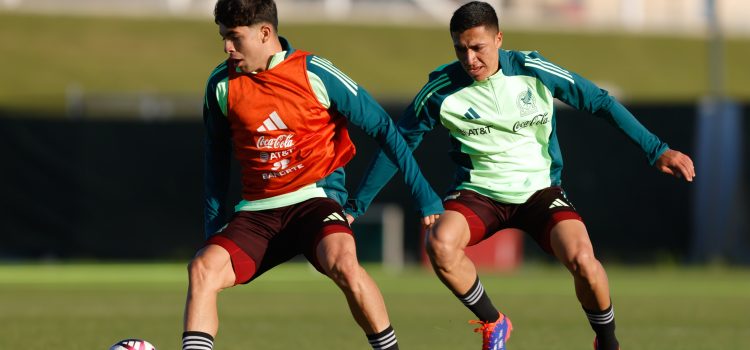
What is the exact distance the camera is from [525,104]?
8070 millimetres

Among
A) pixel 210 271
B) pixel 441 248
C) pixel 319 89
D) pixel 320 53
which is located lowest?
pixel 320 53

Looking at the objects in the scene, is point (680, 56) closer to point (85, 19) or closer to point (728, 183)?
point (85, 19)

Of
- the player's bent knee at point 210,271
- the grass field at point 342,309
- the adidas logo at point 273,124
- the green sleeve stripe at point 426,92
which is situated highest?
the adidas logo at point 273,124

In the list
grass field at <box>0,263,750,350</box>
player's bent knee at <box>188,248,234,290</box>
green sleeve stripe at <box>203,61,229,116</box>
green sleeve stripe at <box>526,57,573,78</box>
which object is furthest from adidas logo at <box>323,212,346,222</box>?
grass field at <box>0,263,750,350</box>

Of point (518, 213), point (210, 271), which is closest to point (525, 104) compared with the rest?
point (518, 213)

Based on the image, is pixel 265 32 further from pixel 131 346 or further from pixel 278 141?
pixel 131 346

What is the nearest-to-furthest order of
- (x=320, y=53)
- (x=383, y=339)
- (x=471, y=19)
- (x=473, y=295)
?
(x=383, y=339) → (x=471, y=19) → (x=473, y=295) → (x=320, y=53)

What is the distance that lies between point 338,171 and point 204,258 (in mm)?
836

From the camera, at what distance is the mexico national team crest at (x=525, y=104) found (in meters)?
8.06

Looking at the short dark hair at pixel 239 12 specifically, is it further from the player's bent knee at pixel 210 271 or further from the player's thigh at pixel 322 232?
the player's bent knee at pixel 210 271

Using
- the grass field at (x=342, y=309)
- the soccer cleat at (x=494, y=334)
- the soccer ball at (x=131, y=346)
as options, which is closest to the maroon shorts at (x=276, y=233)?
the soccer ball at (x=131, y=346)

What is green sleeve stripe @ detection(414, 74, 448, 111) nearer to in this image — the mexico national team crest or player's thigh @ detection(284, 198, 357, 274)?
the mexico national team crest

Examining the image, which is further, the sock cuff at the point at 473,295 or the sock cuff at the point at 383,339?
the sock cuff at the point at 473,295

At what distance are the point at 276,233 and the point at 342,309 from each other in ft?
19.6
